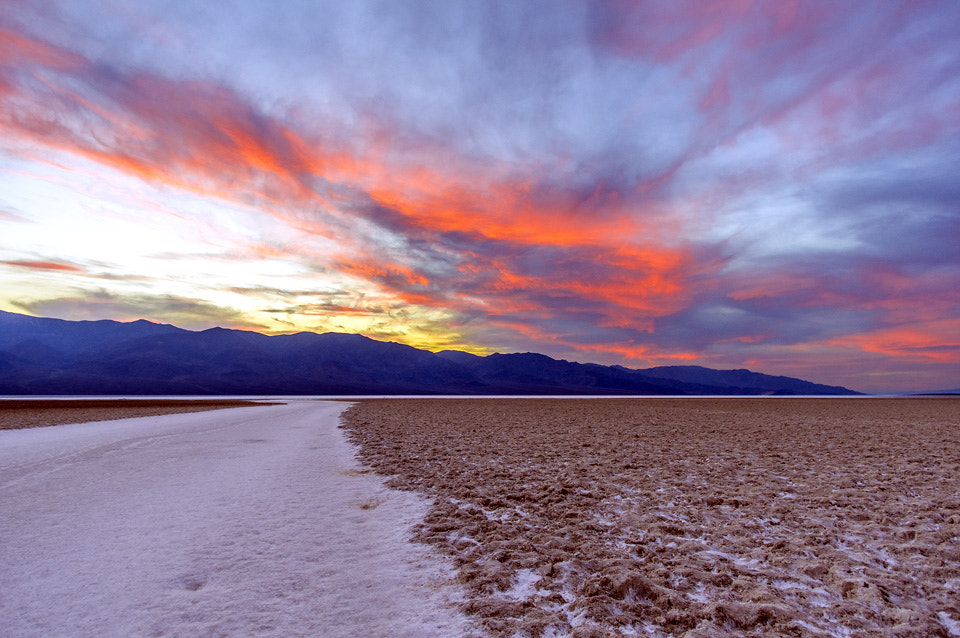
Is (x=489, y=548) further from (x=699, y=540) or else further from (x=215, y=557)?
(x=215, y=557)

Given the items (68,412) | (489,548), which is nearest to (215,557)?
(489,548)

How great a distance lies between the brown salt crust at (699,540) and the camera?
4.98 m

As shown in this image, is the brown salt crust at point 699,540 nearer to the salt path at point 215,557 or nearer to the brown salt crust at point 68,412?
the salt path at point 215,557

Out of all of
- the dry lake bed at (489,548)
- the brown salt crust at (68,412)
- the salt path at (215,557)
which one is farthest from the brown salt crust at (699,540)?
the brown salt crust at (68,412)

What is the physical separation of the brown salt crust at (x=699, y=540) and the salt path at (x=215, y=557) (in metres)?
0.88

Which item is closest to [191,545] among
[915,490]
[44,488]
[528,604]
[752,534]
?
[528,604]

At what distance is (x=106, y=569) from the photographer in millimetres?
6219

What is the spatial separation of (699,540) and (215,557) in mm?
7439

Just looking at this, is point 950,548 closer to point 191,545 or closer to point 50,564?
point 191,545

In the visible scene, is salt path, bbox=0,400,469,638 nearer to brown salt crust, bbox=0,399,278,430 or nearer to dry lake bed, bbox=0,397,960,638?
dry lake bed, bbox=0,397,960,638

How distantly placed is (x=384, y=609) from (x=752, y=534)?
6157 mm

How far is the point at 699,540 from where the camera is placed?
24.3ft

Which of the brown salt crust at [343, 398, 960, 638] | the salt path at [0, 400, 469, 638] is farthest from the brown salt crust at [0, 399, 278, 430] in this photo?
the brown salt crust at [343, 398, 960, 638]

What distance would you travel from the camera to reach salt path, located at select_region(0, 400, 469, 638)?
4.89 metres
